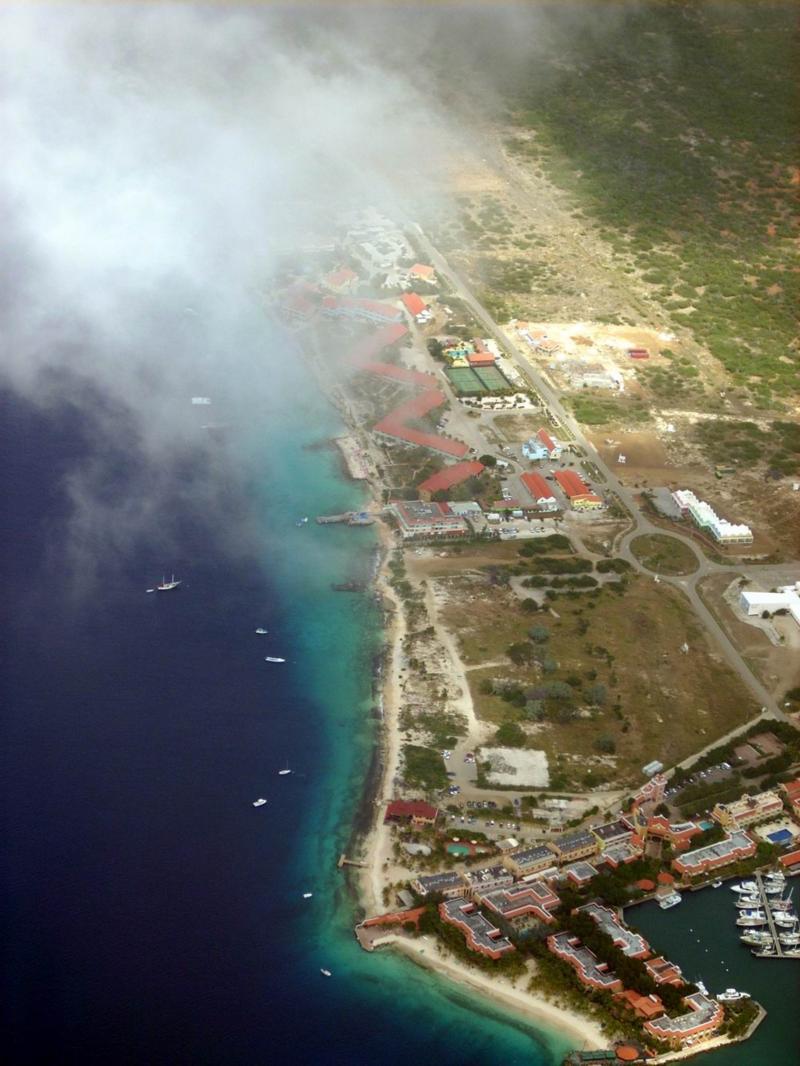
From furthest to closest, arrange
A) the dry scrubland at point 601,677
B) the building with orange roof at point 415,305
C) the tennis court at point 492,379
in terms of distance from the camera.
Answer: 1. the building with orange roof at point 415,305
2. the tennis court at point 492,379
3. the dry scrubland at point 601,677

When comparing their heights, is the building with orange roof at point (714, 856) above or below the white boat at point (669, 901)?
above

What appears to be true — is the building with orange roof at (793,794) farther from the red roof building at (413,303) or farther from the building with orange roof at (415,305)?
the red roof building at (413,303)

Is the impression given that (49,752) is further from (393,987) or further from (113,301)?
(113,301)

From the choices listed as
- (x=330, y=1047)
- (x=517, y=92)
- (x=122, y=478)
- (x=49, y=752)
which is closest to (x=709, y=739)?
(x=330, y=1047)

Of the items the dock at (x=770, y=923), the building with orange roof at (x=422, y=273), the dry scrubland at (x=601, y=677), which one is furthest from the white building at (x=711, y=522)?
the building with orange roof at (x=422, y=273)

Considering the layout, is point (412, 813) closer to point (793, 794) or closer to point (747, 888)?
point (747, 888)

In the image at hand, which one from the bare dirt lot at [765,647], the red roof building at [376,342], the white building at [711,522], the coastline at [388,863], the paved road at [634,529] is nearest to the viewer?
the coastline at [388,863]
